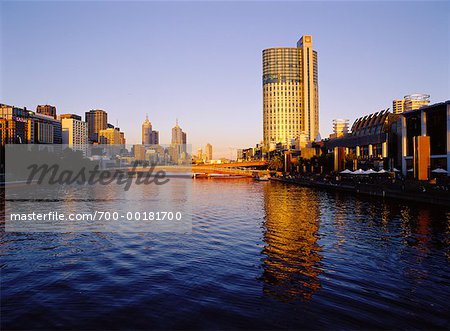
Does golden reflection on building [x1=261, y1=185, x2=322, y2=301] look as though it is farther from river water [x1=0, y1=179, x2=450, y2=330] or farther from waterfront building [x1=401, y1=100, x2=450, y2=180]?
waterfront building [x1=401, y1=100, x2=450, y2=180]

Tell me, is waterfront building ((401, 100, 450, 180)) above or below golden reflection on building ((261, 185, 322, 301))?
above

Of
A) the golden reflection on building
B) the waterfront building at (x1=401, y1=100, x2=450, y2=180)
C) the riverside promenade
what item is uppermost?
the waterfront building at (x1=401, y1=100, x2=450, y2=180)

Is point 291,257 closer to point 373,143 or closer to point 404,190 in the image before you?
point 404,190

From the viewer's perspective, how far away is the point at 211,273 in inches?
786

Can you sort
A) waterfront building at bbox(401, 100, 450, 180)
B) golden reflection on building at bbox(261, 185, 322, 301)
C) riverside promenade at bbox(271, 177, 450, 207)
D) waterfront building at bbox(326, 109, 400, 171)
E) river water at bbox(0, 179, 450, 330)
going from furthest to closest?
waterfront building at bbox(326, 109, 400, 171) < waterfront building at bbox(401, 100, 450, 180) < riverside promenade at bbox(271, 177, 450, 207) < golden reflection on building at bbox(261, 185, 322, 301) < river water at bbox(0, 179, 450, 330)

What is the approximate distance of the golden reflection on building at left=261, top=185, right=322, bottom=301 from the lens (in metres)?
17.3

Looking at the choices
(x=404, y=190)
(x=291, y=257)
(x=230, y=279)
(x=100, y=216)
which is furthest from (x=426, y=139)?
(x=230, y=279)

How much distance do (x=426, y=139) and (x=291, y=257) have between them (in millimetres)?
50659

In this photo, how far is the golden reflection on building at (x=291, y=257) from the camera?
680 inches

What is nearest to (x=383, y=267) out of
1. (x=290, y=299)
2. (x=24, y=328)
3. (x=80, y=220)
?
(x=290, y=299)

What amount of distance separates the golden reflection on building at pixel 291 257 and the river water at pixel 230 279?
81 mm

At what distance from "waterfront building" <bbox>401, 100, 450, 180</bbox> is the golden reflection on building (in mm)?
33145

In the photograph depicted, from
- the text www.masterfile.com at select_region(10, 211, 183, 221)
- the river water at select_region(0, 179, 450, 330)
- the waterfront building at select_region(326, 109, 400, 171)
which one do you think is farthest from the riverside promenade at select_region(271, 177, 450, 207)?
the text www.masterfile.com at select_region(10, 211, 183, 221)

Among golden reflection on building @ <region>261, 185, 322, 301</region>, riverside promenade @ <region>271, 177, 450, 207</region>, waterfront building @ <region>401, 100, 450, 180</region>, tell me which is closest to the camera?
golden reflection on building @ <region>261, 185, 322, 301</region>
